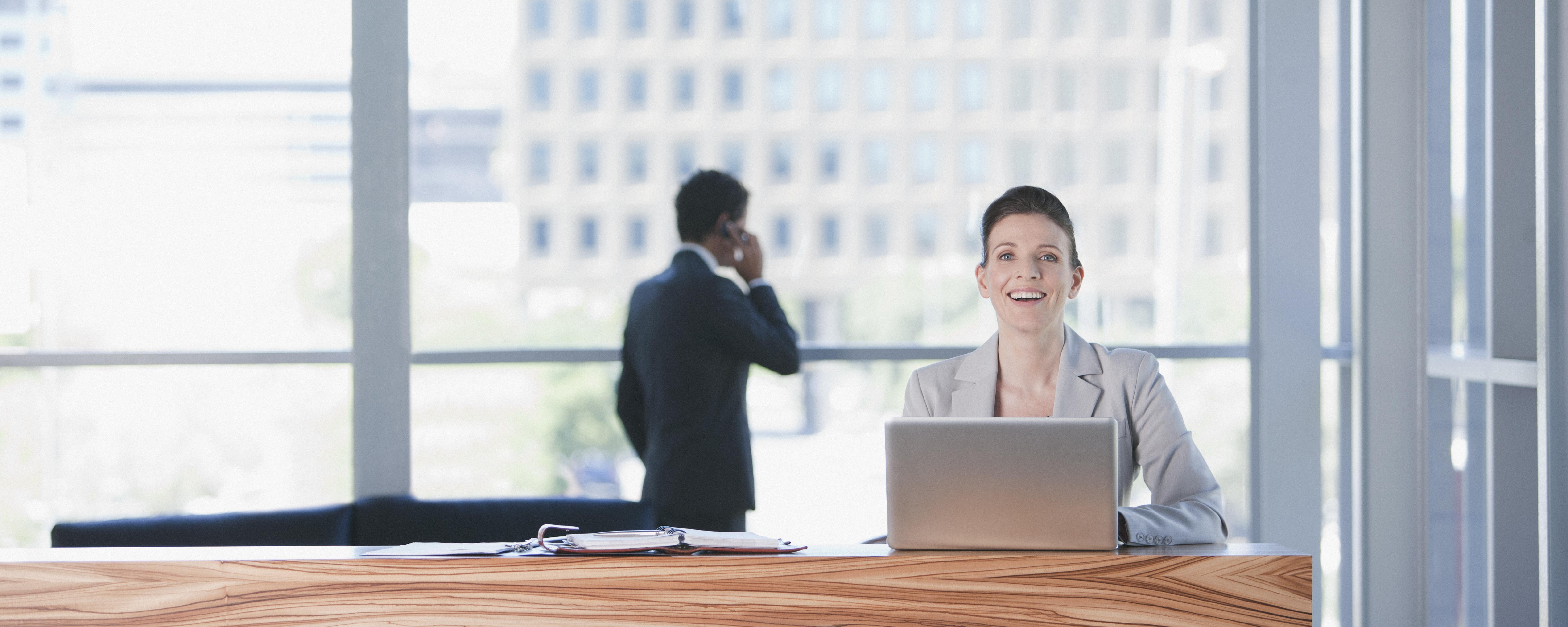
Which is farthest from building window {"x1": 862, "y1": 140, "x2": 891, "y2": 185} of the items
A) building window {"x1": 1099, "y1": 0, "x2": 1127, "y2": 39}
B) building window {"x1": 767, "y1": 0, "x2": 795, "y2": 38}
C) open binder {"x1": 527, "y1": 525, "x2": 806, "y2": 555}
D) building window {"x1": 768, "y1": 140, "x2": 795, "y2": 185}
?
open binder {"x1": 527, "y1": 525, "x2": 806, "y2": 555}

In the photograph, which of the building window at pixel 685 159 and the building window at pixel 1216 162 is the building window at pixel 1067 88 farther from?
the building window at pixel 685 159

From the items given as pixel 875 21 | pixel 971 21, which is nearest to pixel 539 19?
A: pixel 875 21

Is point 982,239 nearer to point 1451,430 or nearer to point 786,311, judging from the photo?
point 786,311

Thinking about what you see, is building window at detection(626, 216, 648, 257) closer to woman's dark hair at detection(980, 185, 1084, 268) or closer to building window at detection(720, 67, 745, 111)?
building window at detection(720, 67, 745, 111)

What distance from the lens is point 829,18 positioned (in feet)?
11.4

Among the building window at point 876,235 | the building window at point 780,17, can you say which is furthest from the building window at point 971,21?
the building window at point 876,235

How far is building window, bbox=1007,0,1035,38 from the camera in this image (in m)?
3.49

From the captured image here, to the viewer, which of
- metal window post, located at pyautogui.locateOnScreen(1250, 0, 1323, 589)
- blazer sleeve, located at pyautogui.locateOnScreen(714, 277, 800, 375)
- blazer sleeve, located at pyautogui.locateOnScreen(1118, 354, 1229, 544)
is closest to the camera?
blazer sleeve, located at pyautogui.locateOnScreen(1118, 354, 1229, 544)

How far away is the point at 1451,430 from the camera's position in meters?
3.04

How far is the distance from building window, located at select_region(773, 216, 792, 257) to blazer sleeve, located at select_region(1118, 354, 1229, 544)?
162cm

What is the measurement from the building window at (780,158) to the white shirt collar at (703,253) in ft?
1.61

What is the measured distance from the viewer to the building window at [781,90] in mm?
3475

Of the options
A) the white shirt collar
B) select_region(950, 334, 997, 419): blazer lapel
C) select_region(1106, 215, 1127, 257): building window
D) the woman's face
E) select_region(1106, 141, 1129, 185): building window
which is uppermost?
select_region(1106, 141, 1129, 185): building window

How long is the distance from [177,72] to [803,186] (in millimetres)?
2100
